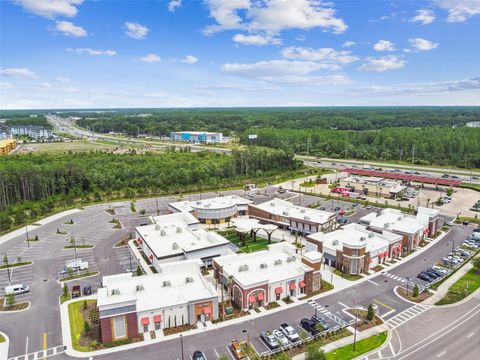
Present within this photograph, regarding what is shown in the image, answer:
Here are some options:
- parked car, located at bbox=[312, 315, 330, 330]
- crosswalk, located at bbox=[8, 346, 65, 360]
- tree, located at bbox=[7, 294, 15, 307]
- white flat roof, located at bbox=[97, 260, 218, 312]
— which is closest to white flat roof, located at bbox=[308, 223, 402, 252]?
parked car, located at bbox=[312, 315, 330, 330]

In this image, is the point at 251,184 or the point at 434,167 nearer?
the point at 251,184

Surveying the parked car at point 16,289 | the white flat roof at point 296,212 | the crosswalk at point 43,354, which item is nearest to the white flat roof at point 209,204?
the white flat roof at point 296,212

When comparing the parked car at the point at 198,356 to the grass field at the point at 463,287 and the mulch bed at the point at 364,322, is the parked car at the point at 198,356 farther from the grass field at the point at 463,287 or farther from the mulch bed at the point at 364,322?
the grass field at the point at 463,287

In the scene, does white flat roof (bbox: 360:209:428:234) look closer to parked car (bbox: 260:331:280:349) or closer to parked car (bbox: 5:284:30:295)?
parked car (bbox: 260:331:280:349)

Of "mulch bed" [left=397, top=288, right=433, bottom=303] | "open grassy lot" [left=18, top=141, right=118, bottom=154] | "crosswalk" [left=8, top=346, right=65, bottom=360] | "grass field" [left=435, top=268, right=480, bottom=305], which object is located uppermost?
"open grassy lot" [left=18, top=141, right=118, bottom=154]

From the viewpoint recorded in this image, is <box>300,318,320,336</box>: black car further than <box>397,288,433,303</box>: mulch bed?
No

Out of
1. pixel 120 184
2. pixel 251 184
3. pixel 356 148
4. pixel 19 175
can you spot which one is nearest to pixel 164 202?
pixel 120 184

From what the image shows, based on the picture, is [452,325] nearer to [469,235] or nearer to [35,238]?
[469,235]
